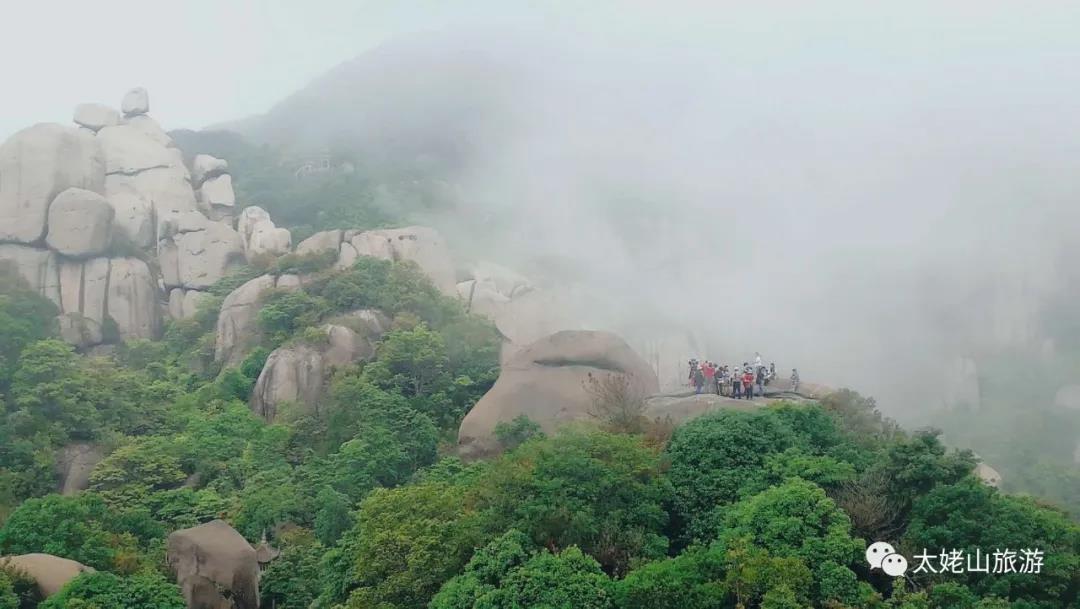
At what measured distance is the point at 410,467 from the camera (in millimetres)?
27750

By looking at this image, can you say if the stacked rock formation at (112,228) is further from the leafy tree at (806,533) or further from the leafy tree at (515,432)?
the leafy tree at (806,533)

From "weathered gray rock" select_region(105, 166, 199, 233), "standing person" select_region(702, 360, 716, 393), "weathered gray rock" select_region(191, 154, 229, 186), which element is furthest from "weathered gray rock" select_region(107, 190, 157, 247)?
"standing person" select_region(702, 360, 716, 393)

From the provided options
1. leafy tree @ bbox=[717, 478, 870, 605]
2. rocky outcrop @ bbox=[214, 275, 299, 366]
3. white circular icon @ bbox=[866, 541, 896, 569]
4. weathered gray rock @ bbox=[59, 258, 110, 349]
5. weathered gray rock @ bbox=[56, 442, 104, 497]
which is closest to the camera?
leafy tree @ bbox=[717, 478, 870, 605]

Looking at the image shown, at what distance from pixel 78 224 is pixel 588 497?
32.4 m

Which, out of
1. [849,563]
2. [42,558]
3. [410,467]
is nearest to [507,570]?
[849,563]

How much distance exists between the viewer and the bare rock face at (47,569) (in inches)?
717

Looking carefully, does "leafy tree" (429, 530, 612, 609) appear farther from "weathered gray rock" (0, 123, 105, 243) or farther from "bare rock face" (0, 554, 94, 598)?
"weathered gray rock" (0, 123, 105, 243)

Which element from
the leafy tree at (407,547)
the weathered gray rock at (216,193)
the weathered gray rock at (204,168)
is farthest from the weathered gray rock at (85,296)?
the leafy tree at (407,547)

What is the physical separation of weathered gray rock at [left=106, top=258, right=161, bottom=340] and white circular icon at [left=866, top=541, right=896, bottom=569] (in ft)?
113

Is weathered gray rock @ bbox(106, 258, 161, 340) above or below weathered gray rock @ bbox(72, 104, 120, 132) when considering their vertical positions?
below

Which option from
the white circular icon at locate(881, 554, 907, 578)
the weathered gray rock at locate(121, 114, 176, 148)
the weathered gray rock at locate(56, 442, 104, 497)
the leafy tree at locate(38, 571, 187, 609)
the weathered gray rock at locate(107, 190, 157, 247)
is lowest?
the weathered gray rock at locate(56, 442, 104, 497)

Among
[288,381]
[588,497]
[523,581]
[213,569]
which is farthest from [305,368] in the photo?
[523,581]

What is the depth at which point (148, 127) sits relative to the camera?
166 ft

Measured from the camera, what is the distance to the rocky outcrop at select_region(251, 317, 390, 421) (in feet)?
110
